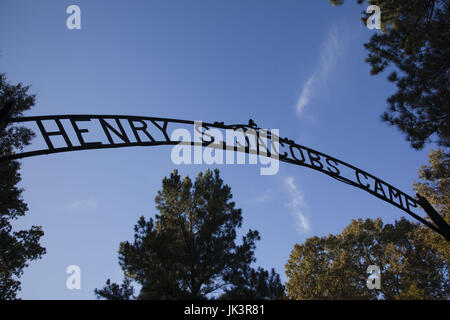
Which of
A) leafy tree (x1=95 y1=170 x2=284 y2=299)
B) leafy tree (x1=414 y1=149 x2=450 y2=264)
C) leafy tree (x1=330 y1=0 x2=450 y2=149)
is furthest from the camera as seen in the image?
leafy tree (x1=414 y1=149 x2=450 y2=264)

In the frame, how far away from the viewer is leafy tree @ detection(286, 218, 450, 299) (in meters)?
17.8

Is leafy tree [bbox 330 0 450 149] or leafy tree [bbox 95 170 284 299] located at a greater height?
leafy tree [bbox 330 0 450 149]

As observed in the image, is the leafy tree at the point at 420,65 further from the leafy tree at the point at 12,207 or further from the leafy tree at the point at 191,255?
the leafy tree at the point at 12,207

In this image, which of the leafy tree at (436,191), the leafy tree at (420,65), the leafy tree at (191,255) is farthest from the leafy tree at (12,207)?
the leafy tree at (436,191)

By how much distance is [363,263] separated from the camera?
21.5 metres

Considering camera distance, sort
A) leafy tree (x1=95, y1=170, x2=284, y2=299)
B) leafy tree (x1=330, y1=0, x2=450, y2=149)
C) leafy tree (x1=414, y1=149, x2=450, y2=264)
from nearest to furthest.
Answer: leafy tree (x1=330, y1=0, x2=450, y2=149)
leafy tree (x1=95, y1=170, x2=284, y2=299)
leafy tree (x1=414, y1=149, x2=450, y2=264)

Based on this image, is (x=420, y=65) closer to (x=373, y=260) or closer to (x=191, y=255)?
(x=191, y=255)

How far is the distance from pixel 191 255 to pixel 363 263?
16615 mm

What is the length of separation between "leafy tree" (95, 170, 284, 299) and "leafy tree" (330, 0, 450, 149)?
7813 mm

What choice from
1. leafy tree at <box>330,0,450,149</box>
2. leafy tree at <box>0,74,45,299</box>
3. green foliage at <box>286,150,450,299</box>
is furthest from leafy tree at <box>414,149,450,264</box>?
leafy tree at <box>0,74,45,299</box>

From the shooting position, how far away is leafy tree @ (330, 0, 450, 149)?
6766 mm

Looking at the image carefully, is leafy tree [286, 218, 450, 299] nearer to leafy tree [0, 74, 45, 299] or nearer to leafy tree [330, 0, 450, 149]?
leafy tree [330, 0, 450, 149]

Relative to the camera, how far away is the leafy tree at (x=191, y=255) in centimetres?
1022

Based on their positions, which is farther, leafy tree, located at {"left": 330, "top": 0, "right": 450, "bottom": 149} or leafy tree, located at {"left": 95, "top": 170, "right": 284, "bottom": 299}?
leafy tree, located at {"left": 95, "top": 170, "right": 284, "bottom": 299}
